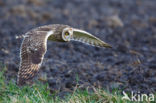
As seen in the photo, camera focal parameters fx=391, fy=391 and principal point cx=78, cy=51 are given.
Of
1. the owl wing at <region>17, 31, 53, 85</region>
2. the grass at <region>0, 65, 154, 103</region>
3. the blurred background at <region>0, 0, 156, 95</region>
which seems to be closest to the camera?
the owl wing at <region>17, 31, 53, 85</region>

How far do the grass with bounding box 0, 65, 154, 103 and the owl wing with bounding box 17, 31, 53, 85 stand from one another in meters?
0.28

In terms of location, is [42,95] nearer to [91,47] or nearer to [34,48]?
[34,48]

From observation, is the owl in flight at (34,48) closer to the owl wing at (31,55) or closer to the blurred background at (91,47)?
the owl wing at (31,55)

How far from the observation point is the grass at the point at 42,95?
18.0 feet

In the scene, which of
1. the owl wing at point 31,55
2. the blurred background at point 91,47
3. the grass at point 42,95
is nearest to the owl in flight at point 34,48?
the owl wing at point 31,55

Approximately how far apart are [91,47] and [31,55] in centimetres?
413

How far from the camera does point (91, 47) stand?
951 centimetres

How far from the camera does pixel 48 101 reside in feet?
18.5

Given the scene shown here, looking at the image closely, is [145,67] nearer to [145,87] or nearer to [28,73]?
[145,87]

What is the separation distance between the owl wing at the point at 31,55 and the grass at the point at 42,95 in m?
0.28

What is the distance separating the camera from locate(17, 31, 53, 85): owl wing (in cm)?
529

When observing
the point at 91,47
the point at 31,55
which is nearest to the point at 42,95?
the point at 31,55

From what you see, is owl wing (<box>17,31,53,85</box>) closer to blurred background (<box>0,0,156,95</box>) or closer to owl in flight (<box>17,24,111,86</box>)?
owl in flight (<box>17,24,111,86</box>)

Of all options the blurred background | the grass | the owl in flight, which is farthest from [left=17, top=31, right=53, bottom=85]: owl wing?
the blurred background
